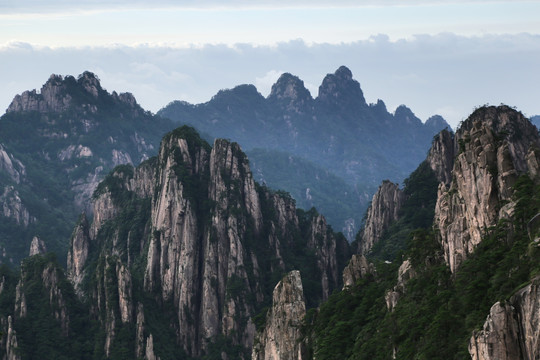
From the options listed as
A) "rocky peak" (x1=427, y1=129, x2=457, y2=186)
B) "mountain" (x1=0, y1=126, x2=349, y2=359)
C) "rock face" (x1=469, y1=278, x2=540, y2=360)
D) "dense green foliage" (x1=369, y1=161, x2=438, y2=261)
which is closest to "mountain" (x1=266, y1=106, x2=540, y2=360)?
"rock face" (x1=469, y1=278, x2=540, y2=360)

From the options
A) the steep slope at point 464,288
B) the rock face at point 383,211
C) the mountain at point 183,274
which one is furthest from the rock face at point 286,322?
the rock face at point 383,211

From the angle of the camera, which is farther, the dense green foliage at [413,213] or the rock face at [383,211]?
the rock face at [383,211]

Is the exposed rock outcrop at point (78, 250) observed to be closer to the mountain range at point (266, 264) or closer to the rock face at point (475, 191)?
the mountain range at point (266, 264)

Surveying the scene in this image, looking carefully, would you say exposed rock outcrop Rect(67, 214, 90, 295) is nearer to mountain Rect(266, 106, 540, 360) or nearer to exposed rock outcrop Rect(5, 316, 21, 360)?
exposed rock outcrop Rect(5, 316, 21, 360)

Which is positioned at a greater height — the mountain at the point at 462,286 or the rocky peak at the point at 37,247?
the rocky peak at the point at 37,247

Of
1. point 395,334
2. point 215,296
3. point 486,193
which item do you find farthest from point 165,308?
point 486,193

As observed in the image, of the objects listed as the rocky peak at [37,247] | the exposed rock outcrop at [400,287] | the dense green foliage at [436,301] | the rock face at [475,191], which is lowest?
the dense green foliage at [436,301]

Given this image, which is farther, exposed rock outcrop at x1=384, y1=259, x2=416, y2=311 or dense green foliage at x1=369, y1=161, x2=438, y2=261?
dense green foliage at x1=369, y1=161, x2=438, y2=261

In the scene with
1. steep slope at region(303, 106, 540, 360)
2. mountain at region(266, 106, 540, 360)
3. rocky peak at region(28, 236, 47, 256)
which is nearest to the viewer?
steep slope at region(303, 106, 540, 360)
